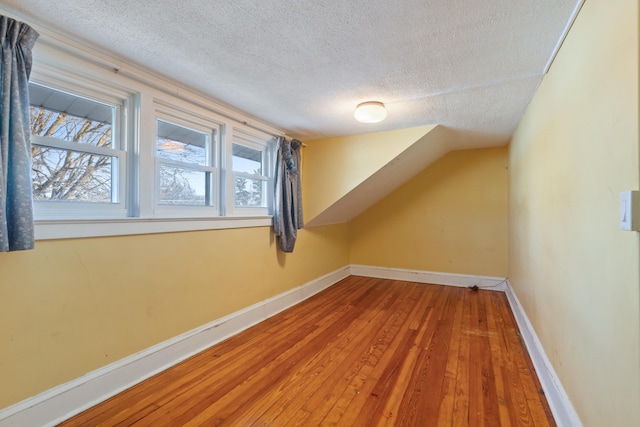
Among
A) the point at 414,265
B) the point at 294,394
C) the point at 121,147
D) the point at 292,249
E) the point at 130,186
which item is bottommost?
the point at 294,394

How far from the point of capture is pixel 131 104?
185 centimetres

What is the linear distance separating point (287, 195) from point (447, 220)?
261cm

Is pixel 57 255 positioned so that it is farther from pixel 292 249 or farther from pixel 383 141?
pixel 383 141

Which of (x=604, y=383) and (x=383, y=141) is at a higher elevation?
(x=383, y=141)

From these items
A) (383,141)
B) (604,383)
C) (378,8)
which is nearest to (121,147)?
(378,8)

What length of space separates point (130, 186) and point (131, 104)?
0.56 metres

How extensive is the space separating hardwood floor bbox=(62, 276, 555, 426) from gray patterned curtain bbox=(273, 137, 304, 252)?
884 mm

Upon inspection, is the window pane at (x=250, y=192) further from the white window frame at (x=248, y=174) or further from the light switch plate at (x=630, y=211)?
the light switch plate at (x=630, y=211)

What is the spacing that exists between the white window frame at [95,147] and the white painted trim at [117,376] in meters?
0.94

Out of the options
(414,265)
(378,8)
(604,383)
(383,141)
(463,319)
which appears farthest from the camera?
(414,265)

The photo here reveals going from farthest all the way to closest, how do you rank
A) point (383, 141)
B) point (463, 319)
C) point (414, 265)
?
point (414, 265), point (383, 141), point (463, 319)

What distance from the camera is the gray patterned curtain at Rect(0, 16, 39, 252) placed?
125cm

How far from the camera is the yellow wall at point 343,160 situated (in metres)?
3.01

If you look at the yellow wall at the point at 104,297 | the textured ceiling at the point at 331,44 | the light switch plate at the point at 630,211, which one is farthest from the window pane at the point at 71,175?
the light switch plate at the point at 630,211
